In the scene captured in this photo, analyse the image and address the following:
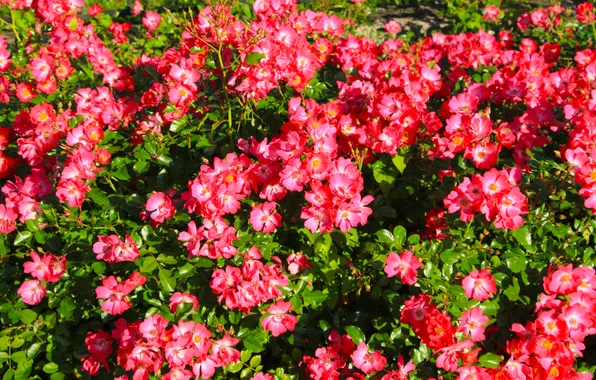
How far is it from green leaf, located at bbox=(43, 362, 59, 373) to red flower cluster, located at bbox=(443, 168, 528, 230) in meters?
1.80

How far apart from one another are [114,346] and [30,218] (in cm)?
68

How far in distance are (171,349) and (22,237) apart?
0.92m

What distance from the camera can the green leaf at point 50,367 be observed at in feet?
7.70

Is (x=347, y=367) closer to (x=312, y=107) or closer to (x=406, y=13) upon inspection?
(x=312, y=107)

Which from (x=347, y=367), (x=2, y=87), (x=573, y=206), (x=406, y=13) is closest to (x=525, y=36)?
(x=406, y=13)

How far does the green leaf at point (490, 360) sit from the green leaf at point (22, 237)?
6.30ft

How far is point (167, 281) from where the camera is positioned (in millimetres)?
2115

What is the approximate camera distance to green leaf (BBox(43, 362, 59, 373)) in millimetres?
2346

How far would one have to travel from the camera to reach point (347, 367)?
2271mm

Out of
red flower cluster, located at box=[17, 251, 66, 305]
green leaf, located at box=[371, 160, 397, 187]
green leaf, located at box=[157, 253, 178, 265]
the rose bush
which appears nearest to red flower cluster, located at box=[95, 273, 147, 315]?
the rose bush

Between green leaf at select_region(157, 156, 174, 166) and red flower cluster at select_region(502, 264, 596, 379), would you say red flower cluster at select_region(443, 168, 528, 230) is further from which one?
green leaf at select_region(157, 156, 174, 166)

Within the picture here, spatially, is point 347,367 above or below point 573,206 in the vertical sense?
below

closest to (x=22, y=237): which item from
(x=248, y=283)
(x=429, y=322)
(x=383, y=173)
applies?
(x=248, y=283)

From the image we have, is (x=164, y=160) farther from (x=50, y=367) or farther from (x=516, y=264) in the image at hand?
(x=516, y=264)
